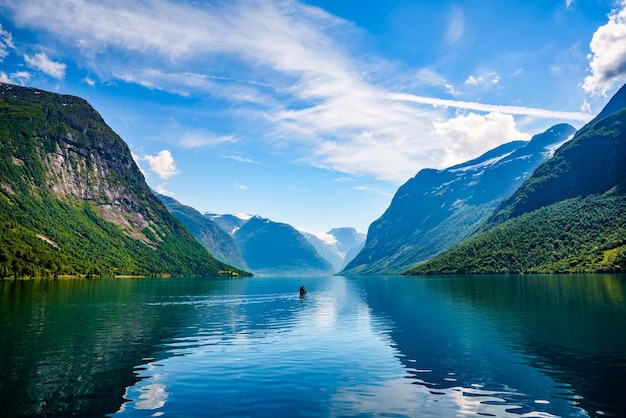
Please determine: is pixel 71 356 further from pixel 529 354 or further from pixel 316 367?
pixel 529 354

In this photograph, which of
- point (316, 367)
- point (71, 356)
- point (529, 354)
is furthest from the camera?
point (529, 354)

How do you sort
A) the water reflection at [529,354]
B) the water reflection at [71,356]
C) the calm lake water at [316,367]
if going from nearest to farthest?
the calm lake water at [316,367]
the water reflection at [71,356]
the water reflection at [529,354]

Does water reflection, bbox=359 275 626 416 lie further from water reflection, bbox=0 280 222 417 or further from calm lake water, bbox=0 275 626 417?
water reflection, bbox=0 280 222 417

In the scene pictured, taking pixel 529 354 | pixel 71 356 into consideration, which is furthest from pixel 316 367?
pixel 71 356

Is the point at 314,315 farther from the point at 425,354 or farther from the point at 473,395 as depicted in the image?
the point at 473,395

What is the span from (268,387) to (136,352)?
19836mm

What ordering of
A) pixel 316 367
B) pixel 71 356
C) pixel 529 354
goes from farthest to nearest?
pixel 529 354, pixel 71 356, pixel 316 367

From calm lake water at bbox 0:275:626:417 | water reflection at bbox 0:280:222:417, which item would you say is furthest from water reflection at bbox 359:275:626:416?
water reflection at bbox 0:280:222:417

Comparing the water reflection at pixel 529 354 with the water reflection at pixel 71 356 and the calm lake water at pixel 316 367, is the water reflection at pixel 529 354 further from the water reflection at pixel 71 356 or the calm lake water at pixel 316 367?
the water reflection at pixel 71 356

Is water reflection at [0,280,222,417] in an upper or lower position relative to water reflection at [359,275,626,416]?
upper

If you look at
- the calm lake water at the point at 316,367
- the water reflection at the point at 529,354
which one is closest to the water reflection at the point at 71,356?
the calm lake water at the point at 316,367

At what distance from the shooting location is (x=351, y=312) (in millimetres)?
88750

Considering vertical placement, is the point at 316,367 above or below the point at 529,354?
above

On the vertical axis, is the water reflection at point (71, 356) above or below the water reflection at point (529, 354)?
above
